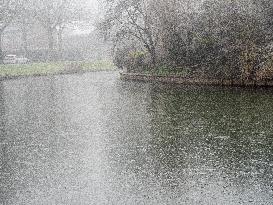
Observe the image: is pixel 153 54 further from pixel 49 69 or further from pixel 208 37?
pixel 49 69

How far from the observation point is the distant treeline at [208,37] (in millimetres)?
23016

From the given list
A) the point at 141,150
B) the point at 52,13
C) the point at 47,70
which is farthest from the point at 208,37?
the point at 52,13

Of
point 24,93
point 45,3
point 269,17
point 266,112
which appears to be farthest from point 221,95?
point 45,3

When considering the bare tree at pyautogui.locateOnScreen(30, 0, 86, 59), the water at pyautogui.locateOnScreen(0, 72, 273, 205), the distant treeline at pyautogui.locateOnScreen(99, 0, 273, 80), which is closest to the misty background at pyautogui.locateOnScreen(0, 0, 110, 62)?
the bare tree at pyautogui.locateOnScreen(30, 0, 86, 59)

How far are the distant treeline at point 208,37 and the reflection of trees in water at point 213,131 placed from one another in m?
3.15

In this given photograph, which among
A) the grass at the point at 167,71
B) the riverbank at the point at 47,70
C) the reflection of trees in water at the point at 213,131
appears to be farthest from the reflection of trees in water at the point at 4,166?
Result: the riverbank at the point at 47,70

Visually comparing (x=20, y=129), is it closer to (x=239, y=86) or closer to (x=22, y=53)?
(x=239, y=86)

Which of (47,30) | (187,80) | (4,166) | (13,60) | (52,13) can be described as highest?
(52,13)

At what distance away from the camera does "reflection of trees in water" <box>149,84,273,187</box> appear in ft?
32.2

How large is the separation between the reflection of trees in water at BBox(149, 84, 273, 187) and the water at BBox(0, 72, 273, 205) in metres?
0.03

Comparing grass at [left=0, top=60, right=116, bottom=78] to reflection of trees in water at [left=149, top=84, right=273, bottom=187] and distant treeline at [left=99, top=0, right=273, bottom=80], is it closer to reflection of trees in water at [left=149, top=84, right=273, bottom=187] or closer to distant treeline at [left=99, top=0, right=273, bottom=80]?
distant treeline at [left=99, top=0, right=273, bottom=80]

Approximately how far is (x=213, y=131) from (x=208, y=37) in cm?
1385

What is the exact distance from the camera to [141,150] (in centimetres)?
1105

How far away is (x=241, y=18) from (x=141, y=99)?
313 inches
